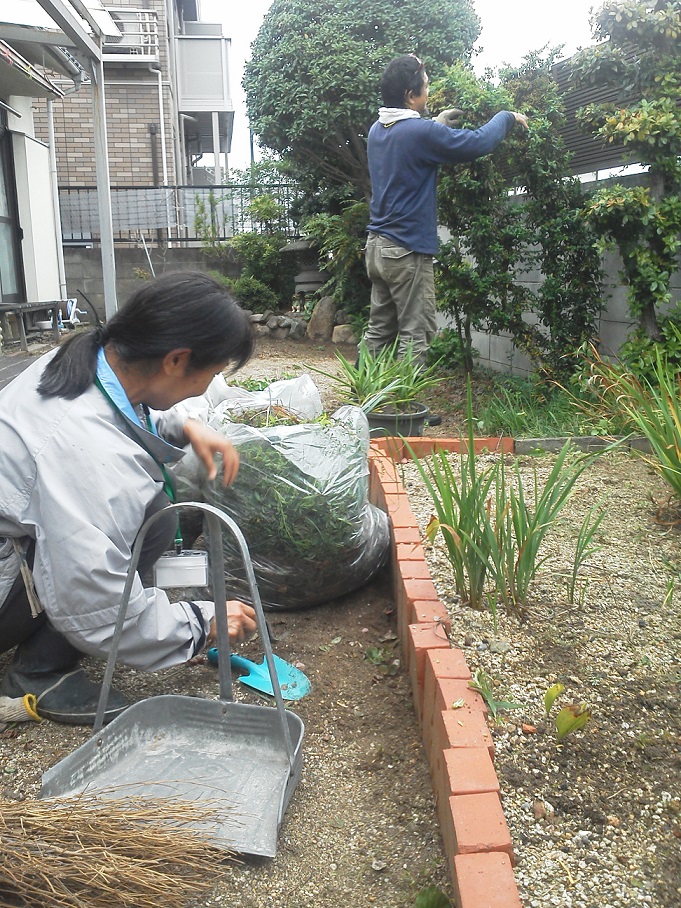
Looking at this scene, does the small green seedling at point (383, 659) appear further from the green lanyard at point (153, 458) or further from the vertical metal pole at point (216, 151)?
the vertical metal pole at point (216, 151)

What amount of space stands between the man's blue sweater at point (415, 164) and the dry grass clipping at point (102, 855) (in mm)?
3616

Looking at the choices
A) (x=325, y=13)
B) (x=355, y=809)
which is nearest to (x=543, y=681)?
(x=355, y=809)

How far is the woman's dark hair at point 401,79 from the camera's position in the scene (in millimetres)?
4371

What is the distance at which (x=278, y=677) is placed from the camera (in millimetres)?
2203

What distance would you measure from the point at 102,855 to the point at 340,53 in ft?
31.7

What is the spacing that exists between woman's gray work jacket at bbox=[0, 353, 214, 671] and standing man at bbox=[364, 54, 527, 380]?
290 centimetres

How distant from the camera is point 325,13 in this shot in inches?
384

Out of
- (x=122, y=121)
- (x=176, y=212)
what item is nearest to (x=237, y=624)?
(x=176, y=212)

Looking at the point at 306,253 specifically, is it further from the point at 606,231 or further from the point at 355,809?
the point at 355,809

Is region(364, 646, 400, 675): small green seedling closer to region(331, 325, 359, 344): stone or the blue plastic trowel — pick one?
the blue plastic trowel

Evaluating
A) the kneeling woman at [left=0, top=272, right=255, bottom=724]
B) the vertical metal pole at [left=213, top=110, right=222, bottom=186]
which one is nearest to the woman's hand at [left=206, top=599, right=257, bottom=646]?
the kneeling woman at [left=0, top=272, right=255, bottom=724]

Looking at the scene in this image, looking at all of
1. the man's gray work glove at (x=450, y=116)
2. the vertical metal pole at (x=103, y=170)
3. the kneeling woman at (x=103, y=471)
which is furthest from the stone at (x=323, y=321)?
the kneeling woman at (x=103, y=471)

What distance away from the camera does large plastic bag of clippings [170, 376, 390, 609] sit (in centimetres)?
254

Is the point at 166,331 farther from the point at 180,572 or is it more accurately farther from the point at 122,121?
Result: the point at 122,121
